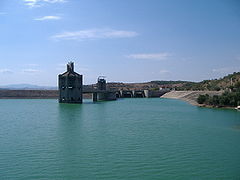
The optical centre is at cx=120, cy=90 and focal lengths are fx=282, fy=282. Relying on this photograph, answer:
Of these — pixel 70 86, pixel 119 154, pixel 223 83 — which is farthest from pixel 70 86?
pixel 223 83

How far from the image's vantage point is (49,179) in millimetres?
12586

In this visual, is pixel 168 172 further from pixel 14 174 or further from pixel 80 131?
pixel 80 131

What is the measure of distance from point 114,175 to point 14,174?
187 inches

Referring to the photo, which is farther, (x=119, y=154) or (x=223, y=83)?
(x=223, y=83)

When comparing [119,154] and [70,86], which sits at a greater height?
[70,86]

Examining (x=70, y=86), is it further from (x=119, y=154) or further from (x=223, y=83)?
(x=223, y=83)

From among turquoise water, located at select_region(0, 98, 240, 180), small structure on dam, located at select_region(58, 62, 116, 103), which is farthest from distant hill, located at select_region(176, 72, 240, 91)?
turquoise water, located at select_region(0, 98, 240, 180)

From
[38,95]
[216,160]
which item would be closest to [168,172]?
[216,160]

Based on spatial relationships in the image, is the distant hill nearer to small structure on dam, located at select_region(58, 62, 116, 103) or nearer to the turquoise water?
small structure on dam, located at select_region(58, 62, 116, 103)

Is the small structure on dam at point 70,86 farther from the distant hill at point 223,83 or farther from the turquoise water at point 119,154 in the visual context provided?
the distant hill at point 223,83

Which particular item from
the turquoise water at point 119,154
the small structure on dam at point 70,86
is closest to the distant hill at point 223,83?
the small structure on dam at point 70,86

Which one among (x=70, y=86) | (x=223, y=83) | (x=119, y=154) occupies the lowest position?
(x=119, y=154)

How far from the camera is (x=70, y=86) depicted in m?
63.3

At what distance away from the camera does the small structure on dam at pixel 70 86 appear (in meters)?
63.2
